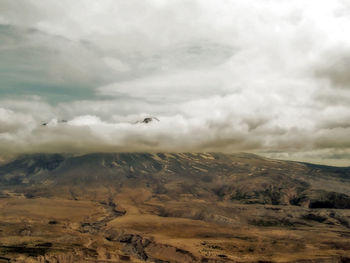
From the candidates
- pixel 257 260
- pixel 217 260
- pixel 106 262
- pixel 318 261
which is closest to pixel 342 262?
pixel 318 261

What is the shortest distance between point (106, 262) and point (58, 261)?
27.0 m

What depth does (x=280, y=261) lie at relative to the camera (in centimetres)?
19612

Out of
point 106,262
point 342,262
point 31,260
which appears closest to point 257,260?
point 342,262

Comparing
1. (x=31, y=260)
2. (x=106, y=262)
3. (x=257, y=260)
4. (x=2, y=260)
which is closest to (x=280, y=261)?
(x=257, y=260)

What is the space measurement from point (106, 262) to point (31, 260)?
40.2 meters

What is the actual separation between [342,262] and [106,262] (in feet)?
424

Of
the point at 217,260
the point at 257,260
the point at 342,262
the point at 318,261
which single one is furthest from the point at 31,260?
the point at 342,262

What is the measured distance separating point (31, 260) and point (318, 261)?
155 m

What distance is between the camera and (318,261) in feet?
634

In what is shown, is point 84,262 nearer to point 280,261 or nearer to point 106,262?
point 106,262

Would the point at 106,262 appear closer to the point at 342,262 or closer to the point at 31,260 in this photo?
the point at 31,260

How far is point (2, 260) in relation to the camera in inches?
7525

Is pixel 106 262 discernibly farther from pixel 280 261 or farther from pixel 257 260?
pixel 280 261

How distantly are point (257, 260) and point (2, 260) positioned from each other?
137873mm
